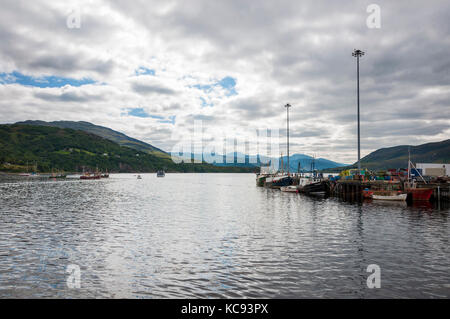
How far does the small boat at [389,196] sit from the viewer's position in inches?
2522

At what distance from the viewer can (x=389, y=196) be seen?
217ft

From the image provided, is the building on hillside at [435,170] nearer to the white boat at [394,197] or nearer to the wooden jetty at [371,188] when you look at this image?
the wooden jetty at [371,188]

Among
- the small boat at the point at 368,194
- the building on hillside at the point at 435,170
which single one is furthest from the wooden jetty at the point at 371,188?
the building on hillside at the point at 435,170

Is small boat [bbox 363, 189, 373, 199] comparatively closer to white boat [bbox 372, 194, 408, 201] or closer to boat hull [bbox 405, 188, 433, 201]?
white boat [bbox 372, 194, 408, 201]

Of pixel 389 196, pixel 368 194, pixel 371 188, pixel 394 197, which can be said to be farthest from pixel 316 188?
pixel 394 197

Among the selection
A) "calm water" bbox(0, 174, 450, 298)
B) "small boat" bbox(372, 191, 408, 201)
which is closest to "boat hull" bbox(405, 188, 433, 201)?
"small boat" bbox(372, 191, 408, 201)

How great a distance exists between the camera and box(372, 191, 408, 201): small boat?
64062 mm

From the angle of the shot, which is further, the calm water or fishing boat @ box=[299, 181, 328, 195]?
fishing boat @ box=[299, 181, 328, 195]

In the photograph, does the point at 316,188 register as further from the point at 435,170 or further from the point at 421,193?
the point at 435,170
